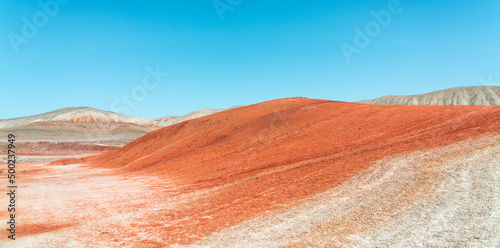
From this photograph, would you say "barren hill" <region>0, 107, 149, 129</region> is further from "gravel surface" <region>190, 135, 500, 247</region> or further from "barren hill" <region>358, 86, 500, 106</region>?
"gravel surface" <region>190, 135, 500, 247</region>

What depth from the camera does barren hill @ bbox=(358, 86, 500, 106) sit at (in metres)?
150

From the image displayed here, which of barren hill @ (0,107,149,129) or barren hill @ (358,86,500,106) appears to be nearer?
barren hill @ (358,86,500,106)

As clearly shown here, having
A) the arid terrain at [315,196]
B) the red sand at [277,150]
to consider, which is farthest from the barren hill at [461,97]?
the arid terrain at [315,196]

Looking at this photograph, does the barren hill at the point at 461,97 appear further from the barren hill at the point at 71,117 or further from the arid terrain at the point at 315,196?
the barren hill at the point at 71,117

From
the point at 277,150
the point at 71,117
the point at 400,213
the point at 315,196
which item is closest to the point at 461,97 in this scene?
the point at 277,150

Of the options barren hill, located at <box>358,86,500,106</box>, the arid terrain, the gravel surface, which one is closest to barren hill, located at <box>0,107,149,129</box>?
the arid terrain

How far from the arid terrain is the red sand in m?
0.10

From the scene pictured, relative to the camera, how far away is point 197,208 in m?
11.5

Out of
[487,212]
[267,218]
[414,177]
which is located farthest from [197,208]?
[487,212]

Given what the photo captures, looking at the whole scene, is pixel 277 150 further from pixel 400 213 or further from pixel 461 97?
pixel 461 97

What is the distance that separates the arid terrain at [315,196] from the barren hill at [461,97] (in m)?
162

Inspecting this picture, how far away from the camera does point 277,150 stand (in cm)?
2248

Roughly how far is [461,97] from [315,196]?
185m

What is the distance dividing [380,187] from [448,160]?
3.60 m
